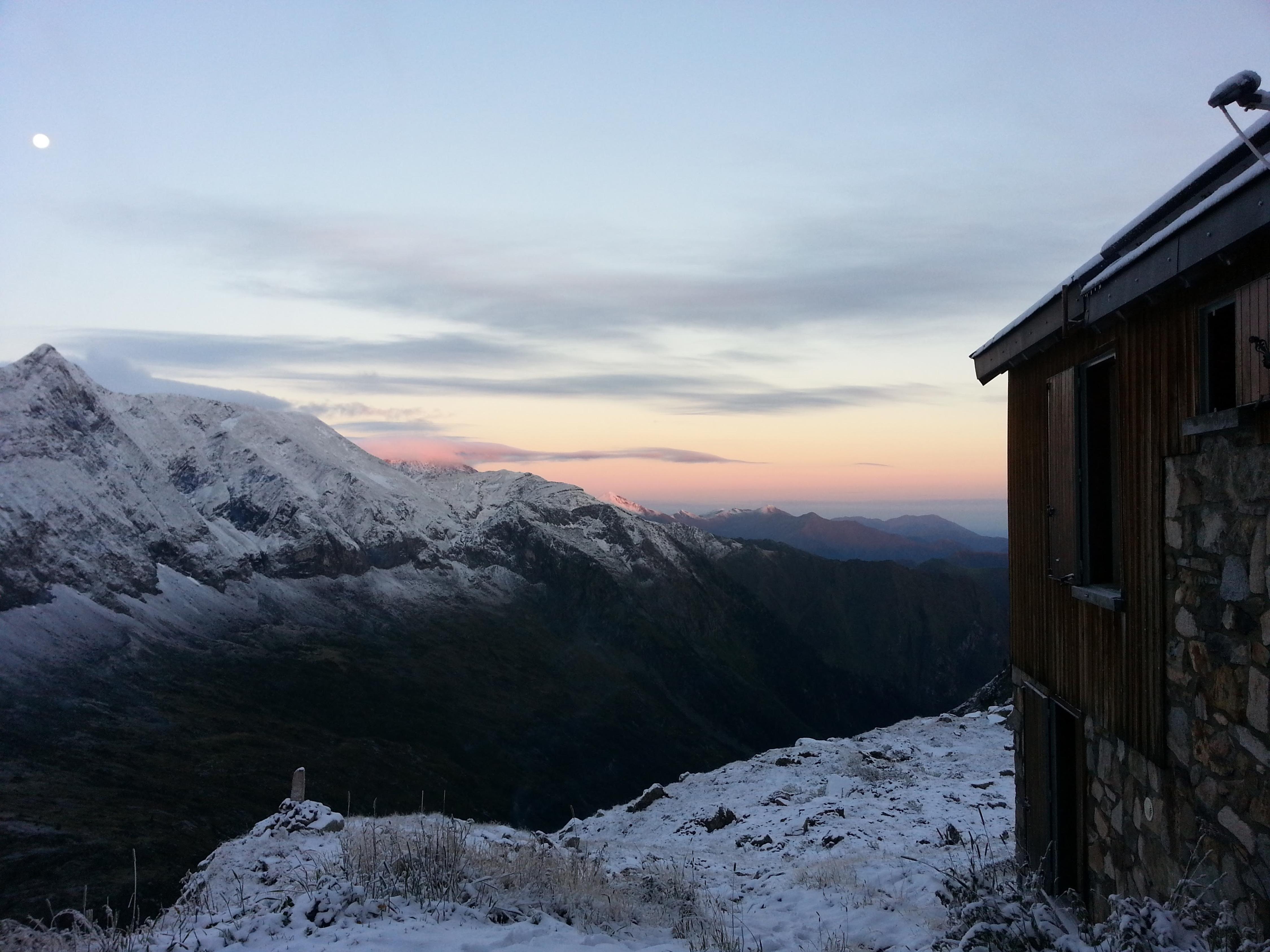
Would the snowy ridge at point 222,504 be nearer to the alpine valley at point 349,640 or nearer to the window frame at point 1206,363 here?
the alpine valley at point 349,640

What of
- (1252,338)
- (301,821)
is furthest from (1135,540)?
Answer: (301,821)

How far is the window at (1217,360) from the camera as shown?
15.5 feet

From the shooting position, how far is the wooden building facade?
425cm

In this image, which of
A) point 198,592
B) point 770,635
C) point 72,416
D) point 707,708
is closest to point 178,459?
point 72,416

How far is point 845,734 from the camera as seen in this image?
119 m

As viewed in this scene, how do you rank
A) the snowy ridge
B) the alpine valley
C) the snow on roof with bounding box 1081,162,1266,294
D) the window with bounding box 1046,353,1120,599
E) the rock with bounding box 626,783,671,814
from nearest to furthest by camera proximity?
the snow on roof with bounding box 1081,162,1266,294
the window with bounding box 1046,353,1120,599
the rock with bounding box 626,783,671,814
the alpine valley
the snowy ridge

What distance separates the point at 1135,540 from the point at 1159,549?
366 mm

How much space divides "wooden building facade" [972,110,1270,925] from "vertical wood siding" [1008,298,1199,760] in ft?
0.05

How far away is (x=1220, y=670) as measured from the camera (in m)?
4.52

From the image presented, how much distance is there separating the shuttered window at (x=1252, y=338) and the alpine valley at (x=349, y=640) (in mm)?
24160

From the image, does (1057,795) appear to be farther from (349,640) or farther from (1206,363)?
(349,640)

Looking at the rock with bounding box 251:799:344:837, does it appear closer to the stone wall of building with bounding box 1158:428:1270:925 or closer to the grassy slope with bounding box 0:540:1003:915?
the grassy slope with bounding box 0:540:1003:915

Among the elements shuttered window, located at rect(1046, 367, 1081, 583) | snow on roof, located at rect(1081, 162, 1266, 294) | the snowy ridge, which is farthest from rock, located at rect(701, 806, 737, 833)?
the snowy ridge

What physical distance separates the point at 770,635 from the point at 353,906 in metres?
133
